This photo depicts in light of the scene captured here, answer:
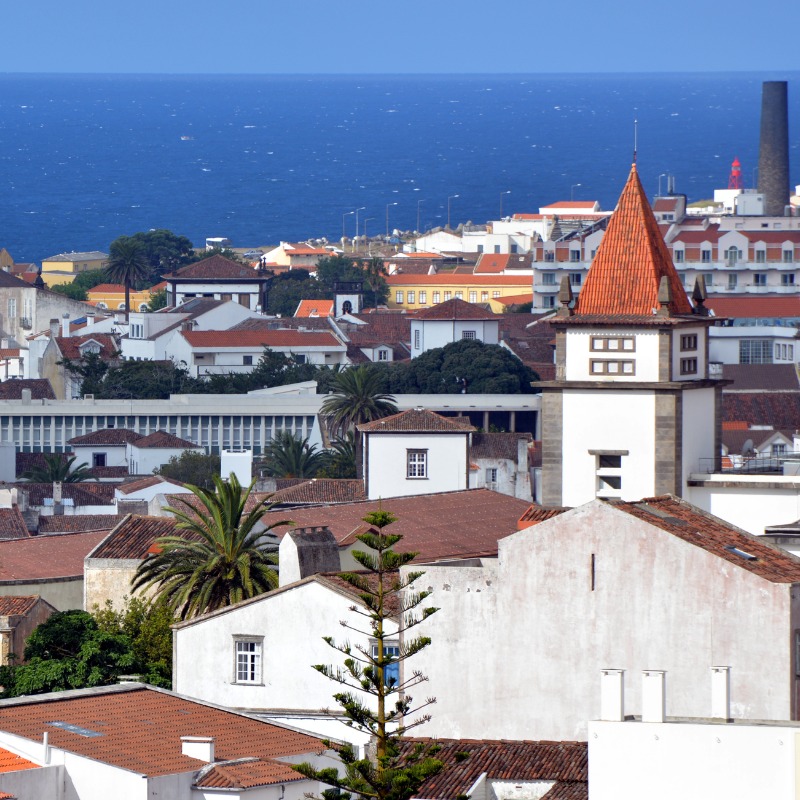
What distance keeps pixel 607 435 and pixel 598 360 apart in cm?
132

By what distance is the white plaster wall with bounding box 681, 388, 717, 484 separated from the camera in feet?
154

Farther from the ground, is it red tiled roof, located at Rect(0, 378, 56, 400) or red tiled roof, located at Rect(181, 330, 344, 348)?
red tiled roof, located at Rect(181, 330, 344, 348)

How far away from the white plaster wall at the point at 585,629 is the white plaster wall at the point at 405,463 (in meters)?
41.3

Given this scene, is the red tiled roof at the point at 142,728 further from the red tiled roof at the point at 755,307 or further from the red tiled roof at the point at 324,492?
the red tiled roof at the point at 755,307

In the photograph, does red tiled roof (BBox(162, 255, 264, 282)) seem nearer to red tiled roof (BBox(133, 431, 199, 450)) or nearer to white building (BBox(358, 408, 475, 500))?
red tiled roof (BBox(133, 431, 199, 450))

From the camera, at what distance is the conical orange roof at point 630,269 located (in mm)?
48719

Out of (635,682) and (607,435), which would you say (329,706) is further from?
(607,435)

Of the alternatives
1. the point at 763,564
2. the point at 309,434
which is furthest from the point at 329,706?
the point at 309,434

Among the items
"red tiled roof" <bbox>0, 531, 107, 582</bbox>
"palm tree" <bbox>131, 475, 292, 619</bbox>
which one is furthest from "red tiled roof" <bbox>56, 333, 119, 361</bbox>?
"palm tree" <bbox>131, 475, 292, 619</bbox>

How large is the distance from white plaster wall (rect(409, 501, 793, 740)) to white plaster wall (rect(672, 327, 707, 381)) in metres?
13.5

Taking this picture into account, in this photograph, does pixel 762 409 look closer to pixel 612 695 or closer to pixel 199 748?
pixel 199 748

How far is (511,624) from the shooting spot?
3453cm

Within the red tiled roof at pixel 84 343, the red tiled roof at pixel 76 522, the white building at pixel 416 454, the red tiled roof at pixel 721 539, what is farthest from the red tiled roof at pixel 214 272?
the red tiled roof at pixel 721 539

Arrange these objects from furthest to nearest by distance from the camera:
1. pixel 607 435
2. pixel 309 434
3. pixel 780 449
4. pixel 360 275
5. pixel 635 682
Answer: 1. pixel 360 275
2. pixel 309 434
3. pixel 780 449
4. pixel 607 435
5. pixel 635 682
